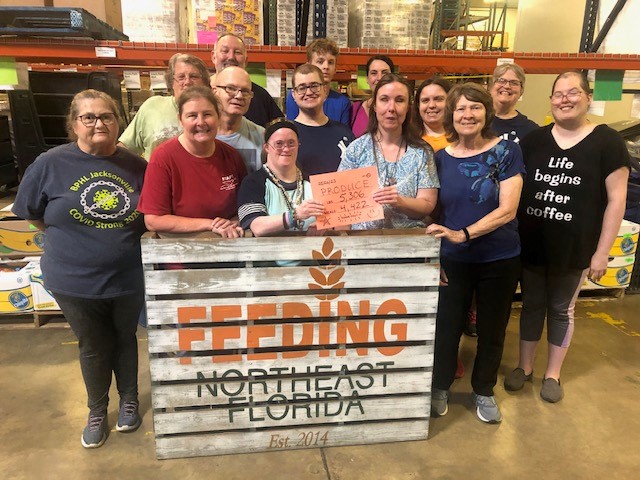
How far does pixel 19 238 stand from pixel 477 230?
3.19 m

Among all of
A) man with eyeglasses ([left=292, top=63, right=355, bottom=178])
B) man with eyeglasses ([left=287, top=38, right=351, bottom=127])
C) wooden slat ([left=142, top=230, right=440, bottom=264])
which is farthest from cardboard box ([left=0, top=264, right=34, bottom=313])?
man with eyeglasses ([left=292, top=63, right=355, bottom=178])

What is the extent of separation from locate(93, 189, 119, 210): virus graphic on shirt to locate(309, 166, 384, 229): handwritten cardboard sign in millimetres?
846

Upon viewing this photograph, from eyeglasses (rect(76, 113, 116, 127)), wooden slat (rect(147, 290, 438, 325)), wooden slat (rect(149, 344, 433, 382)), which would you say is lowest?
wooden slat (rect(149, 344, 433, 382))

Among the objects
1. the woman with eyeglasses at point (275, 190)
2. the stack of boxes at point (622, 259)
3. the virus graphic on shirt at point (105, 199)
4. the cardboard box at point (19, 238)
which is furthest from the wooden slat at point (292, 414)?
the stack of boxes at point (622, 259)

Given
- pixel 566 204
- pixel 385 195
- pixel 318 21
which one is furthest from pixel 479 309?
pixel 318 21

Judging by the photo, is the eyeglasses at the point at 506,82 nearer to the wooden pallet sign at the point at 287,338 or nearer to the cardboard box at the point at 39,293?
the wooden pallet sign at the point at 287,338

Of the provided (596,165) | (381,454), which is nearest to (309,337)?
(381,454)

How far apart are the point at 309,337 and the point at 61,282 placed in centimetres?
108

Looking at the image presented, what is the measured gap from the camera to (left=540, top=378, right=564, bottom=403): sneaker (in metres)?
2.78

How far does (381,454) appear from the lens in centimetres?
232

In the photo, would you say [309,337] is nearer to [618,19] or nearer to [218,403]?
[218,403]

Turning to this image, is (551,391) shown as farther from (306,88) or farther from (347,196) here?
(306,88)

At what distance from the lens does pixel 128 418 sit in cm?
250

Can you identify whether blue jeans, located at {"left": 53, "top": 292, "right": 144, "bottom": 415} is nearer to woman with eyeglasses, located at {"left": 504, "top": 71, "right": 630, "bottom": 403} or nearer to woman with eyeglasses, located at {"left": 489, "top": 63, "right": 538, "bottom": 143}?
woman with eyeglasses, located at {"left": 504, "top": 71, "right": 630, "bottom": 403}
